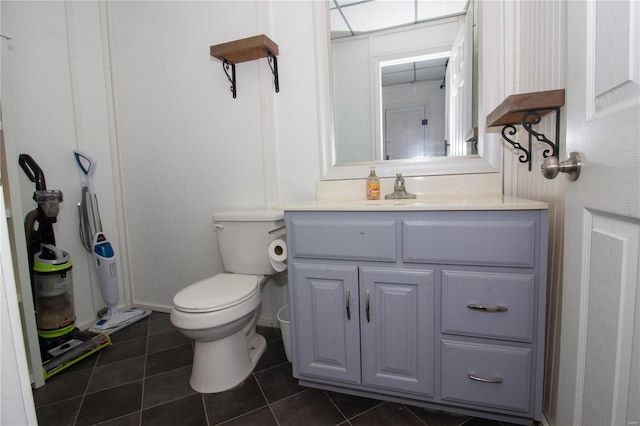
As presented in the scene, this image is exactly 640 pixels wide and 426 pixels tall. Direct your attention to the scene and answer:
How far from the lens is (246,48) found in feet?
5.54

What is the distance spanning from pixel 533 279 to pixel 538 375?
34 centimetres

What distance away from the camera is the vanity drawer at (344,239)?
3.89ft

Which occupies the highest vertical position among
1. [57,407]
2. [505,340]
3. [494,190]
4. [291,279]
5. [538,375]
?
[494,190]

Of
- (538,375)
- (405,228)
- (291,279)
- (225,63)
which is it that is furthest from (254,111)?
(538,375)

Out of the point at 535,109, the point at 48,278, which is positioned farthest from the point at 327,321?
the point at 48,278

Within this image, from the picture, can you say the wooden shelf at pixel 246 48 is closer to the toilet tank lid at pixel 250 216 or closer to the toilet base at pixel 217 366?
the toilet tank lid at pixel 250 216

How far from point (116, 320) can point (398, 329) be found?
6.21 feet

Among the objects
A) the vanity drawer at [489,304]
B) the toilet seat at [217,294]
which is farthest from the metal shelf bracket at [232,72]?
the vanity drawer at [489,304]

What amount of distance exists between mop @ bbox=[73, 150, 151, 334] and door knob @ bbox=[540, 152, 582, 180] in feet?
7.73

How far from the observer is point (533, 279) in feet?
3.40

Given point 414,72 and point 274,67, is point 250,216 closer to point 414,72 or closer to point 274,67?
point 274,67

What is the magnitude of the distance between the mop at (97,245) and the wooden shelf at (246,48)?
3.64 ft

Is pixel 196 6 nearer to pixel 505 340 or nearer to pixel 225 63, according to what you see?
pixel 225 63

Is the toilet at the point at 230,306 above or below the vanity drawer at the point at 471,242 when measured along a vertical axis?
below
